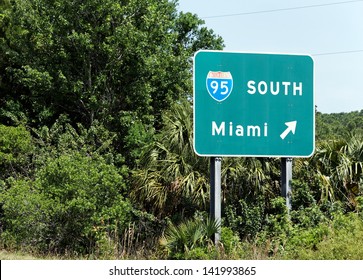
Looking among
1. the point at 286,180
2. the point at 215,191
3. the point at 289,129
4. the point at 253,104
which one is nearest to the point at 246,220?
the point at 286,180

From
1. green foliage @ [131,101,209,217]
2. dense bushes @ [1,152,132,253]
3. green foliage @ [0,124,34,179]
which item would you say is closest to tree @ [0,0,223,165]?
green foliage @ [0,124,34,179]

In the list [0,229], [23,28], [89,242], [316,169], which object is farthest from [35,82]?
[316,169]

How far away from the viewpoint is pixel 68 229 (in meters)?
13.8

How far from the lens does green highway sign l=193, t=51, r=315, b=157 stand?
10.8 meters

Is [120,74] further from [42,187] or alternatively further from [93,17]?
[42,187]

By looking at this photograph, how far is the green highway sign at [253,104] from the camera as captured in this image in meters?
10.8

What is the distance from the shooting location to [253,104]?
1099 cm

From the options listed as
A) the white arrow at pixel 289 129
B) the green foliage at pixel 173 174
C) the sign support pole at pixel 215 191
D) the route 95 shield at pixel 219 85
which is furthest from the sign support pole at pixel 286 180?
the green foliage at pixel 173 174

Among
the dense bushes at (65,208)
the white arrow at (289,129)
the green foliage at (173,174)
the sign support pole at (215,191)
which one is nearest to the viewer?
the sign support pole at (215,191)

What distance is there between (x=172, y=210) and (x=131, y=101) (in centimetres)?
541

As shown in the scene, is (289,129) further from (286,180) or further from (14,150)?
(14,150)

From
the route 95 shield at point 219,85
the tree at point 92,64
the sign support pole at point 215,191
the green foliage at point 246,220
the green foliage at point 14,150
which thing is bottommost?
the green foliage at point 246,220

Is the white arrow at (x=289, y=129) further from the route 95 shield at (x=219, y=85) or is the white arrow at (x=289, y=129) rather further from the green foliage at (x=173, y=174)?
the green foliage at (x=173, y=174)

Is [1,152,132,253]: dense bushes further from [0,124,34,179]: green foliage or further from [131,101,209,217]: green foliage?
[0,124,34,179]: green foliage
